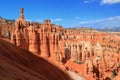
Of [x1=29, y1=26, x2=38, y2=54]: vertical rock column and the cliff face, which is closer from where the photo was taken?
the cliff face

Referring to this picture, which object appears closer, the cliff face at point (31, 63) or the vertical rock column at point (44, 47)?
the cliff face at point (31, 63)

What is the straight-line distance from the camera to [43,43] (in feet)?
153

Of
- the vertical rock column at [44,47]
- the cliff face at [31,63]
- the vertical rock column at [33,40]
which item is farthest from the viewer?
the vertical rock column at [44,47]

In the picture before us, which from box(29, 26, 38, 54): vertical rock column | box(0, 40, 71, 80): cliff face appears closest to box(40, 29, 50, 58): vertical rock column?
box(29, 26, 38, 54): vertical rock column

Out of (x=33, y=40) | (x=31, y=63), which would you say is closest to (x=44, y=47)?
(x=33, y=40)

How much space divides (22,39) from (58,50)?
309 inches

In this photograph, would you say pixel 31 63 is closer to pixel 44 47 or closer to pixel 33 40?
pixel 33 40

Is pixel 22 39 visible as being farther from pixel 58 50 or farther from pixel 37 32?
pixel 58 50

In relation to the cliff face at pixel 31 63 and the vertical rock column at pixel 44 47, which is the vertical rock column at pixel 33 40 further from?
the cliff face at pixel 31 63

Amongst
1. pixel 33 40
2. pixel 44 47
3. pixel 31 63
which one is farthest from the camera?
pixel 44 47

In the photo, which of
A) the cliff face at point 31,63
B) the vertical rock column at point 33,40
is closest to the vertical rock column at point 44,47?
the vertical rock column at point 33,40

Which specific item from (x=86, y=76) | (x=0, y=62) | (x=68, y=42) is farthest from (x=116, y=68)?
(x=68, y=42)

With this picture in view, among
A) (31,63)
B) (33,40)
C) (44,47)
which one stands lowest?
(31,63)

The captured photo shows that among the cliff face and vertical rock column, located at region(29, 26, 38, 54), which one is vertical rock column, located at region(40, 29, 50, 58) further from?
the cliff face
